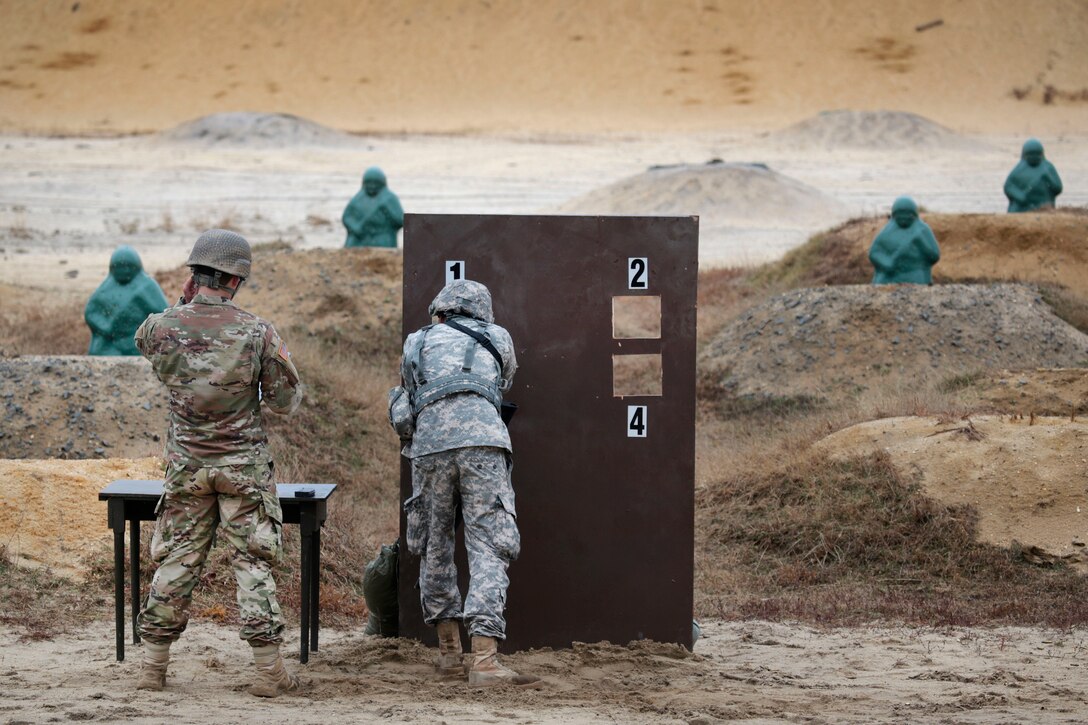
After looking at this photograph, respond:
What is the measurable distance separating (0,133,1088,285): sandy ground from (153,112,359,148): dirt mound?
681mm

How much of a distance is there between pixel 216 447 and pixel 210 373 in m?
0.26

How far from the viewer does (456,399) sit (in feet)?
18.0

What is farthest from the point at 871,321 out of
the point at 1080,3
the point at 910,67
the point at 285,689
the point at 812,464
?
the point at 1080,3

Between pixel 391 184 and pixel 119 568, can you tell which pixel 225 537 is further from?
pixel 391 184

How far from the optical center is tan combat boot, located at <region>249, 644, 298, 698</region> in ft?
17.2

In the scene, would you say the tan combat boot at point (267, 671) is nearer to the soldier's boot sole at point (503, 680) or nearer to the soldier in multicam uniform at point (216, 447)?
the soldier in multicam uniform at point (216, 447)

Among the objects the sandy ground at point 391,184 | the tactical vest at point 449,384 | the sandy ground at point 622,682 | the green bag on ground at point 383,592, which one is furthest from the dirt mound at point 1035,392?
the sandy ground at point 391,184

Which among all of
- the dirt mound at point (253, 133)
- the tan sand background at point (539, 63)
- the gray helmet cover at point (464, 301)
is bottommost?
the gray helmet cover at point (464, 301)

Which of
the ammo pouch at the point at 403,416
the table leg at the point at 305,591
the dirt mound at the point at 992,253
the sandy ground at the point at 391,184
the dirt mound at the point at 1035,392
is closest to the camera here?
the ammo pouch at the point at 403,416

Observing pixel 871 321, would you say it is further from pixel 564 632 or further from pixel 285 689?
pixel 285 689

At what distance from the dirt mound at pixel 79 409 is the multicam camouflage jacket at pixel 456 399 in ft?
15.5

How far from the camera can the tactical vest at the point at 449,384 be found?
547cm

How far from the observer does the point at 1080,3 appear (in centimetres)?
5225

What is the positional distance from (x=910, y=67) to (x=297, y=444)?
41905mm
